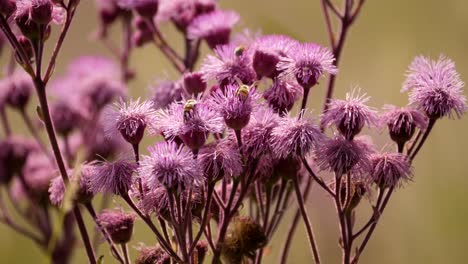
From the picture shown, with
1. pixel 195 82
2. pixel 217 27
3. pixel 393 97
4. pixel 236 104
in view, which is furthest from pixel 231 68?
pixel 393 97

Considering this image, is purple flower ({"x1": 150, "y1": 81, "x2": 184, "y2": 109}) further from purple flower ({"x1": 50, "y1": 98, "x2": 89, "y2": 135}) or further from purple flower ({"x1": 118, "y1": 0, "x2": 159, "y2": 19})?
purple flower ({"x1": 50, "y1": 98, "x2": 89, "y2": 135})

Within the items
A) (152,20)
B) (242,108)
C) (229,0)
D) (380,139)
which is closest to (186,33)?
(152,20)

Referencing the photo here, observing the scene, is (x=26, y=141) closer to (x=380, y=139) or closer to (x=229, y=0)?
(x=380, y=139)

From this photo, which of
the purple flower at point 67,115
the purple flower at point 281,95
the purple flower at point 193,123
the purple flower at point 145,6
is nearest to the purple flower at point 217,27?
the purple flower at point 145,6

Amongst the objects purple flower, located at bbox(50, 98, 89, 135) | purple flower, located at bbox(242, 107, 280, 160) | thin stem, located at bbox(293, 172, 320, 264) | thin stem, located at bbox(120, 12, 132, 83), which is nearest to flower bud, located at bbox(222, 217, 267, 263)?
thin stem, located at bbox(293, 172, 320, 264)

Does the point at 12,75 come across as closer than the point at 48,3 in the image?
No

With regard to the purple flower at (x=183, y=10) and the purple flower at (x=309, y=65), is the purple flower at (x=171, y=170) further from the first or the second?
the purple flower at (x=183, y=10)
